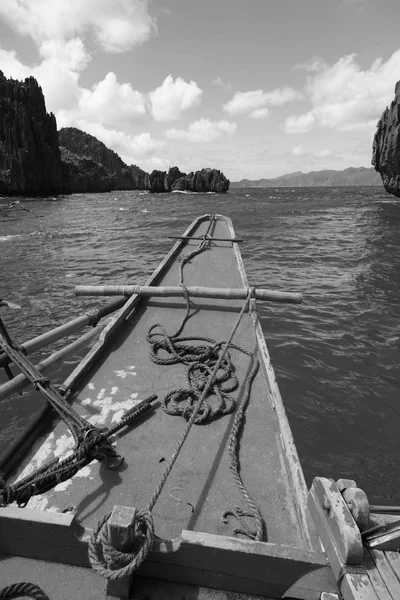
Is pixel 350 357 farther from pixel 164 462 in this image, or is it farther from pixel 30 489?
pixel 30 489

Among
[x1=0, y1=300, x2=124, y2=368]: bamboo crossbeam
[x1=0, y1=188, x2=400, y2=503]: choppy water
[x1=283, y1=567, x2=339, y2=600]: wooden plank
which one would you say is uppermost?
[x1=0, y1=300, x2=124, y2=368]: bamboo crossbeam

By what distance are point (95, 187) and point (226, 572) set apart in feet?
495

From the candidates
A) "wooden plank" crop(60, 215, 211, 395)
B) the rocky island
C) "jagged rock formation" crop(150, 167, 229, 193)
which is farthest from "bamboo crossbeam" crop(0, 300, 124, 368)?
"jagged rock formation" crop(150, 167, 229, 193)

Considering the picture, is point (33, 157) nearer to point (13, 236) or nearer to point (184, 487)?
point (13, 236)

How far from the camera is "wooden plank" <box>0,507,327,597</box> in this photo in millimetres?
1896

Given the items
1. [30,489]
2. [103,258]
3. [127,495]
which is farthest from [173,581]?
[103,258]

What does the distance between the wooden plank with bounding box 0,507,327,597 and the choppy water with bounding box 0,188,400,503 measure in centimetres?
303

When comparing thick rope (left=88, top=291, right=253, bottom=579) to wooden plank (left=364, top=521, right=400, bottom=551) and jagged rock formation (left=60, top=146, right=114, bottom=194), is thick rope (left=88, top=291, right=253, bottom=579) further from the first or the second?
jagged rock formation (left=60, top=146, right=114, bottom=194)

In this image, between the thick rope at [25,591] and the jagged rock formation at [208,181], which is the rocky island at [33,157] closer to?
the jagged rock formation at [208,181]

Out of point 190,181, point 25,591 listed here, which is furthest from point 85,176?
point 25,591

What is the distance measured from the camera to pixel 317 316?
9352 millimetres

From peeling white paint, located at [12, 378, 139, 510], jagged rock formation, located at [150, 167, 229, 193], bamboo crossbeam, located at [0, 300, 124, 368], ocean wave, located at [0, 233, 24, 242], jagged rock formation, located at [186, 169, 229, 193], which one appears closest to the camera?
peeling white paint, located at [12, 378, 139, 510]

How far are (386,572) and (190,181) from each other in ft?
388

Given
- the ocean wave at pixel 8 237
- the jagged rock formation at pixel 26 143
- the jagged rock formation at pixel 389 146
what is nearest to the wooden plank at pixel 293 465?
the ocean wave at pixel 8 237
